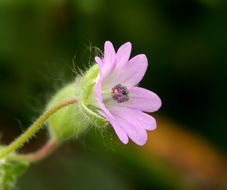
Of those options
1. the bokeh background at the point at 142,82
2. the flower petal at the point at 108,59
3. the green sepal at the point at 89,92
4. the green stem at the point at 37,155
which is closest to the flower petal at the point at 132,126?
the green sepal at the point at 89,92

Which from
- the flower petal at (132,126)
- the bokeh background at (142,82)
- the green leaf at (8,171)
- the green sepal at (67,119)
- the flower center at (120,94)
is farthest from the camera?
the bokeh background at (142,82)

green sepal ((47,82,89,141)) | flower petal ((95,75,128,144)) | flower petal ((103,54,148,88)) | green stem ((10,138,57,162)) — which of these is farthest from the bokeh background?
flower petal ((95,75,128,144))

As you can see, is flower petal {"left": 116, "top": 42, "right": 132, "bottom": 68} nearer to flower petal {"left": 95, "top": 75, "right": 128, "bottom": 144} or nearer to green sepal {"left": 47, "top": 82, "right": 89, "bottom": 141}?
flower petal {"left": 95, "top": 75, "right": 128, "bottom": 144}

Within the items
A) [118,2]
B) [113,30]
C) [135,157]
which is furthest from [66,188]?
[118,2]

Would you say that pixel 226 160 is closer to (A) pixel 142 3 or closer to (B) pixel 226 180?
(B) pixel 226 180

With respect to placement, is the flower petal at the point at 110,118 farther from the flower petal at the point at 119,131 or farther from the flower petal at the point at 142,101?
the flower petal at the point at 142,101

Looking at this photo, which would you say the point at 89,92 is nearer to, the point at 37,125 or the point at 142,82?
the point at 37,125
